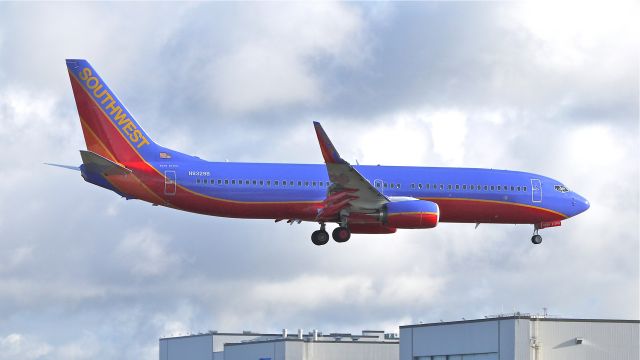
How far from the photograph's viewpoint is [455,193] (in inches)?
3460

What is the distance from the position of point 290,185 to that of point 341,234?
159 inches

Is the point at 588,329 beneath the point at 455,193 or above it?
beneath

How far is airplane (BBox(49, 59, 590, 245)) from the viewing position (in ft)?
274

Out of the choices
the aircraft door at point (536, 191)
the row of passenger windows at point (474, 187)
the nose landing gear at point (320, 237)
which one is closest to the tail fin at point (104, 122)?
the nose landing gear at point (320, 237)

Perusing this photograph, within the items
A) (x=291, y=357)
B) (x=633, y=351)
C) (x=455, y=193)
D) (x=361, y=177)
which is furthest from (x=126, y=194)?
(x=291, y=357)

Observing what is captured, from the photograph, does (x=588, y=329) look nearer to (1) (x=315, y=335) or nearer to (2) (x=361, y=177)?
(2) (x=361, y=177)

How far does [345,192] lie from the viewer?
84.0 metres

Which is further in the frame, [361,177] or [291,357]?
[291,357]

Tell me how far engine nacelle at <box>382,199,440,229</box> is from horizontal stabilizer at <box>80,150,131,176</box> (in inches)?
547

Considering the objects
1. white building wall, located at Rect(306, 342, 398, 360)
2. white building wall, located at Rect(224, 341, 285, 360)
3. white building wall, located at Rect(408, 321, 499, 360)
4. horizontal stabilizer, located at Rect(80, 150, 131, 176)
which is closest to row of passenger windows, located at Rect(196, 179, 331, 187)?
horizontal stabilizer, located at Rect(80, 150, 131, 176)

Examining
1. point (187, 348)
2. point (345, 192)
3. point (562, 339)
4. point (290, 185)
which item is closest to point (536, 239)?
point (562, 339)

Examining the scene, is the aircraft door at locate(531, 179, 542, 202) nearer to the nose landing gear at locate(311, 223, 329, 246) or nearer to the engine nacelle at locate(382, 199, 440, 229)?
the engine nacelle at locate(382, 199, 440, 229)

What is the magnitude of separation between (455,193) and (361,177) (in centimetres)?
743

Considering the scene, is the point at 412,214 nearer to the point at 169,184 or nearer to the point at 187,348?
the point at 169,184
